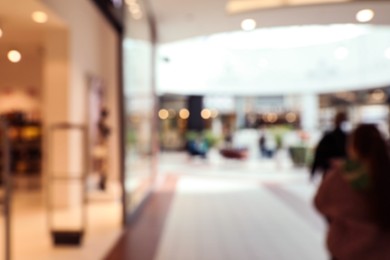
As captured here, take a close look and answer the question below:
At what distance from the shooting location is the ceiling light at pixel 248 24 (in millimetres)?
6918

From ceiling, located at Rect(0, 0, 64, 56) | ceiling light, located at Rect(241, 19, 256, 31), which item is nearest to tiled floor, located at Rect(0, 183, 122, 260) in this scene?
ceiling, located at Rect(0, 0, 64, 56)

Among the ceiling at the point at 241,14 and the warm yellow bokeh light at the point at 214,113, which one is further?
the warm yellow bokeh light at the point at 214,113

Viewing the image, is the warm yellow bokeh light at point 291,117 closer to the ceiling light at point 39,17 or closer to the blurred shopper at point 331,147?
the ceiling light at point 39,17

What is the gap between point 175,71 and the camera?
12.1 metres

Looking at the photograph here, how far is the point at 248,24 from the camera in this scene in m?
7.20

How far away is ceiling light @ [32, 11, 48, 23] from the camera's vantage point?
254 inches

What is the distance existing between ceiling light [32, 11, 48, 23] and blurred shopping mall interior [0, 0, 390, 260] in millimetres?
52

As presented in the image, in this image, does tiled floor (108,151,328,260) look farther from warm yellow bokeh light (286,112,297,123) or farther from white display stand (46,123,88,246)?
warm yellow bokeh light (286,112,297,123)

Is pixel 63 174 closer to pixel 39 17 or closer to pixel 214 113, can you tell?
pixel 39 17

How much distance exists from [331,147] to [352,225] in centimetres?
272

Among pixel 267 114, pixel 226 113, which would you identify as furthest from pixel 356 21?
pixel 267 114

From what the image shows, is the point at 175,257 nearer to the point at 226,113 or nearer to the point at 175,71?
the point at 175,71

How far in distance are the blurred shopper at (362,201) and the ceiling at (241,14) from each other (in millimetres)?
3945

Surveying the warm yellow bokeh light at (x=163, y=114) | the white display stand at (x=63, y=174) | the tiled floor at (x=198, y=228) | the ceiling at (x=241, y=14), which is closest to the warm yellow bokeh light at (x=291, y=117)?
the warm yellow bokeh light at (x=163, y=114)
